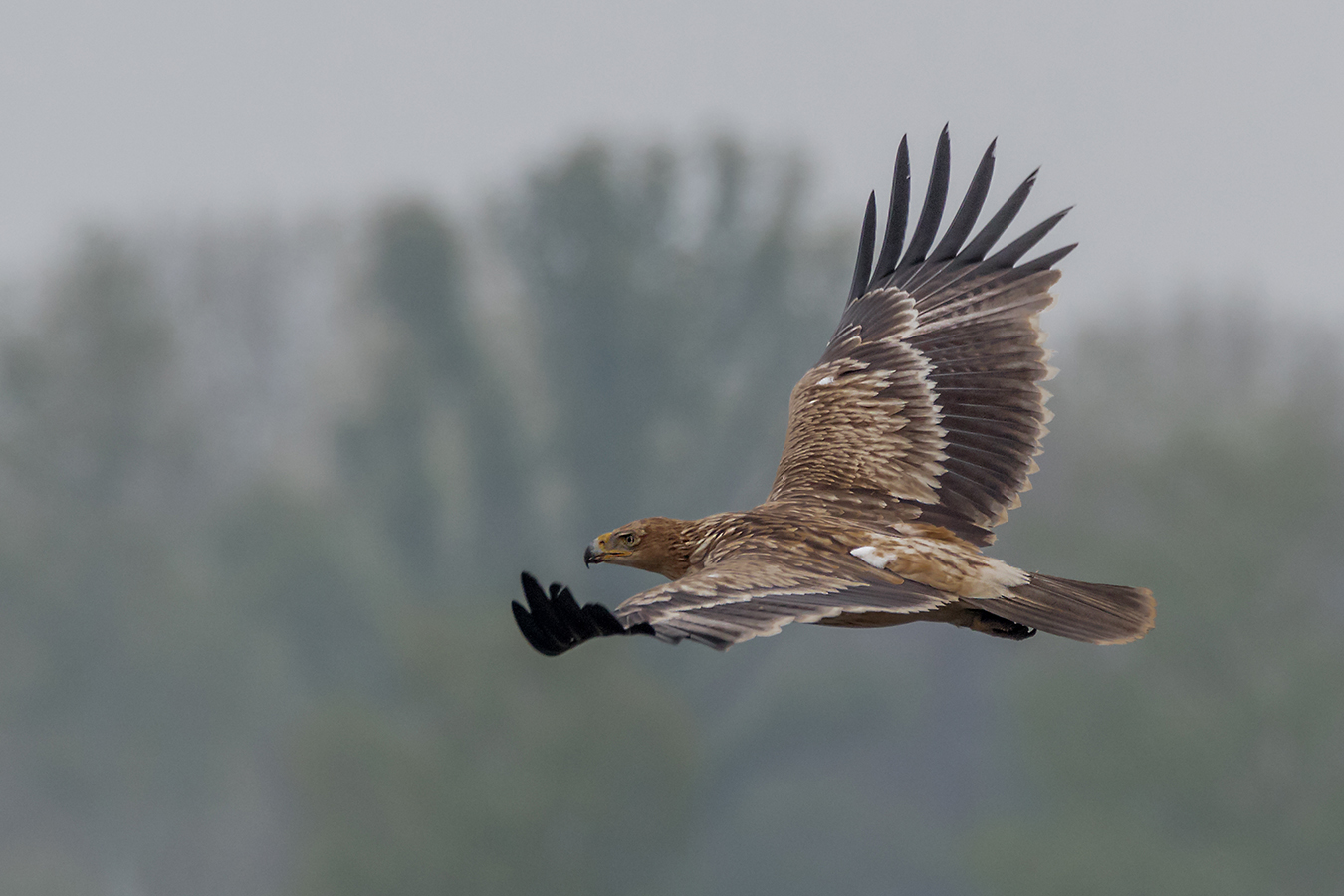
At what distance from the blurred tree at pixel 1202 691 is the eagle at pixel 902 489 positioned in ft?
121

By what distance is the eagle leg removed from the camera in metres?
5.80

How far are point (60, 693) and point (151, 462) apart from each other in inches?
444

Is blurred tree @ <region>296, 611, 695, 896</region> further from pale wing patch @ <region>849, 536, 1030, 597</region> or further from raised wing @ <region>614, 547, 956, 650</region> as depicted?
raised wing @ <region>614, 547, 956, 650</region>

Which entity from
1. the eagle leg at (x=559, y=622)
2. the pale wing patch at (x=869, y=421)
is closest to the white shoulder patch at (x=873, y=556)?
the pale wing patch at (x=869, y=421)

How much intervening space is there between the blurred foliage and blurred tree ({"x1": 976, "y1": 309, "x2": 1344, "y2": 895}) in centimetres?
16

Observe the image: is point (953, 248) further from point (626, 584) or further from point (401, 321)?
point (401, 321)

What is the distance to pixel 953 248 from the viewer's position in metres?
9.81

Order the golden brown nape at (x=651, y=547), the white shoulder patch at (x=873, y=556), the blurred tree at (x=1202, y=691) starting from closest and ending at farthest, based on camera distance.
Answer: the white shoulder patch at (x=873, y=556) → the golden brown nape at (x=651, y=547) → the blurred tree at (x=1202, y=691)

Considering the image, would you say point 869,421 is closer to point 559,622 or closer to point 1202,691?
point 559,622

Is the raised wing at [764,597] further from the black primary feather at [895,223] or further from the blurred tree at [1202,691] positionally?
the blurred tree at [1202,691]

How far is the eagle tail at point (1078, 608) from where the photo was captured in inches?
278

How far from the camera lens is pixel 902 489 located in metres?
8.85

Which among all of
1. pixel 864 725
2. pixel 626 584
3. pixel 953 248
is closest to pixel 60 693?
pixel 626 584

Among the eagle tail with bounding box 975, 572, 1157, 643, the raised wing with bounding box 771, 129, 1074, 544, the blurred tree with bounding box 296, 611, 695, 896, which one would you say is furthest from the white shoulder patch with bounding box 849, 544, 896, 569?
the blurred tree with bounding box 296, 611, 695, 896
